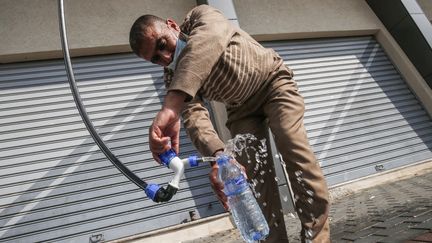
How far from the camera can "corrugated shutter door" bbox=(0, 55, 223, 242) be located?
5.11 metres

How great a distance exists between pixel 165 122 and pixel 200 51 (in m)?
0.46

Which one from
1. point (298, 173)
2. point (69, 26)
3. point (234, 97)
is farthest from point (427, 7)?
point (298, 173)

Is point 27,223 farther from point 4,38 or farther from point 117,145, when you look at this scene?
point 4,38

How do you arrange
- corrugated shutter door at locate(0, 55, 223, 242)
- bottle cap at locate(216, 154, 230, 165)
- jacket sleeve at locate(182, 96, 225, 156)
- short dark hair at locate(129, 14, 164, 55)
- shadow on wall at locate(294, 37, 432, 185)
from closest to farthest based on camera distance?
short dark hair at locate(129, 14, 164, 55)
bottle cap at locate(216, 154, 230, 165)
jacket sleeve at locate(182, 96, 225, 156)
corrugated shutter door at locate(0, 55, 223, 242)
shadow on wall at locate(294, 37, 432, 185)

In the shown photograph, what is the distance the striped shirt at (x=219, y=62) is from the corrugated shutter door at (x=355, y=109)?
5199mm

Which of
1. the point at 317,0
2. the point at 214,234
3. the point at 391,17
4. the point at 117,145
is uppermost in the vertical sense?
the point at 317,0

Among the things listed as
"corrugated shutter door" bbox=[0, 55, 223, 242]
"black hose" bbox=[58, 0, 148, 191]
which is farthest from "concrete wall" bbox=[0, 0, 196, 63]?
"black hose" bbox=[58, 0, 148, 191]

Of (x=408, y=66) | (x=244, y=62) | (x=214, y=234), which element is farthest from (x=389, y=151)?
(x=244, y=62)

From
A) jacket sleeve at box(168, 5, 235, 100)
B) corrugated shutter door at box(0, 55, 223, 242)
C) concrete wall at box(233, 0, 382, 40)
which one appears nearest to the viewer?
jacket sleeve at box(168, 5, 235, 100)

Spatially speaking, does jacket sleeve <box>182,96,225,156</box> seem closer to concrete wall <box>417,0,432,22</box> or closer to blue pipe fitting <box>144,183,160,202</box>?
blue pipe fitting <box>144,183,160,202</box>

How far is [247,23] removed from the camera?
7.52 metres

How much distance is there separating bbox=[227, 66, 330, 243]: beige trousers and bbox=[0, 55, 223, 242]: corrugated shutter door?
3.49 m

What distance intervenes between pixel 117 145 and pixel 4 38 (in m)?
2.72

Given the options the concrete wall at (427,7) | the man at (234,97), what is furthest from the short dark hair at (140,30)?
the concrete wall at (427,7)
